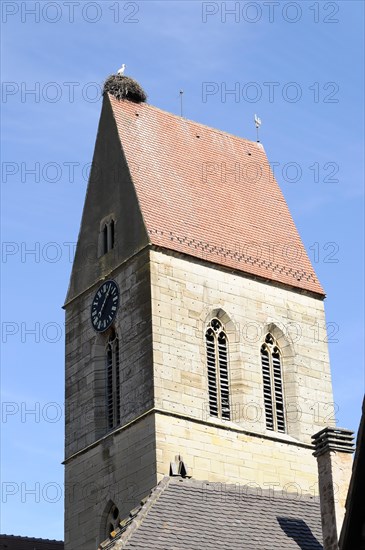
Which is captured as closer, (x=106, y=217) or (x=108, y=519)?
(x=108, y=519)

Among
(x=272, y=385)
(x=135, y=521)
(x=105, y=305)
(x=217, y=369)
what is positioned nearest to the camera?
(x=135, y=521)

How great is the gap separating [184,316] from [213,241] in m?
3.30

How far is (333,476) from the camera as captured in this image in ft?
93.3

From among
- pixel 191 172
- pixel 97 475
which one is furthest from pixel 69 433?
pixel 191 172

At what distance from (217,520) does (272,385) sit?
17.2m

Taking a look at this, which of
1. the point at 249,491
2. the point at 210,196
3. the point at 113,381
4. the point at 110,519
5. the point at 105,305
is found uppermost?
the point at 210,196

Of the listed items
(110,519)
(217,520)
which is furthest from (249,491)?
(110,519)

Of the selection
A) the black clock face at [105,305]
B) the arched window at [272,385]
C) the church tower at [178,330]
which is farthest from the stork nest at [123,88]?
the arched window at [272,385]

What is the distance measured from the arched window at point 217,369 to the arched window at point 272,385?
58.3 inches

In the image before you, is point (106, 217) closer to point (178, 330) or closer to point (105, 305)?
point (105, 305)

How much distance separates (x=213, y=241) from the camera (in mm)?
48031

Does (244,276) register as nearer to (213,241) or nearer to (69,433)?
(213,241)

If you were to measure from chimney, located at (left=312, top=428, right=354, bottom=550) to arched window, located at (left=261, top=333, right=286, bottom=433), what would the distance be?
1701 cm

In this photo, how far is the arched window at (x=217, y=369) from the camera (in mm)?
45281
